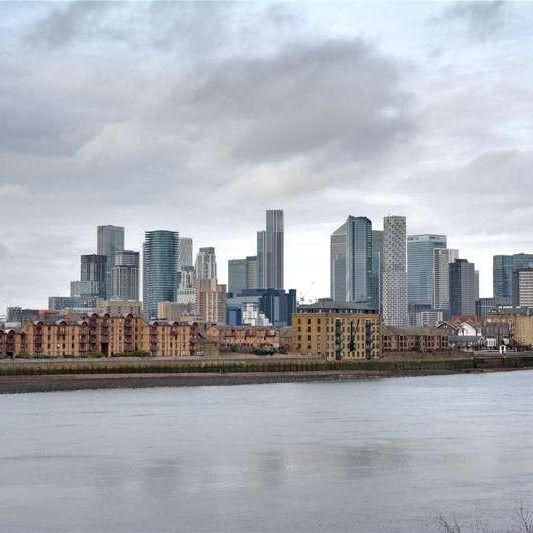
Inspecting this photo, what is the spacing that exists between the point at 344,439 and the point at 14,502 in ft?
102

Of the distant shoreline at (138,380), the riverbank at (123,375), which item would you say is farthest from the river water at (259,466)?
the riverbank at (123,375)

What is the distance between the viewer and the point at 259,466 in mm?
66438

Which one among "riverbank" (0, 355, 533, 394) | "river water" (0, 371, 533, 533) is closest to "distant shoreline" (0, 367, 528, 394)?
"riverbank" (0, 355, 533, 394)

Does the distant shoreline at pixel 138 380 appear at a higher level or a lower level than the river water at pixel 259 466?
higher

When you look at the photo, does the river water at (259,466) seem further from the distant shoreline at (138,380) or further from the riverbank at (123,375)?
the riverbank at (123,375)

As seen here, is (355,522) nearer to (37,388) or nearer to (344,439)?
(344,439)

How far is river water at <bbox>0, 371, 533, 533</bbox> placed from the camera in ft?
169

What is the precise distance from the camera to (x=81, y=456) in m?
71.3

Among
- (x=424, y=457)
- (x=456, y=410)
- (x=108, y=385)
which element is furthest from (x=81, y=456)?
(x=108, y=385)

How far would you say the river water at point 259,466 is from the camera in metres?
51.4

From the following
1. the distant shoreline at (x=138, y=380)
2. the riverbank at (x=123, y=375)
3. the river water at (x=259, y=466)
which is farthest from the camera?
the riverbank at (x=123, y=375)

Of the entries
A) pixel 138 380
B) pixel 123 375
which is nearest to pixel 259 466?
pixel 138 380

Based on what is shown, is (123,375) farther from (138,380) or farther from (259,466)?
(259,466)

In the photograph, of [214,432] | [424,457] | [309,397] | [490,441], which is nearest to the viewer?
[424,457]
